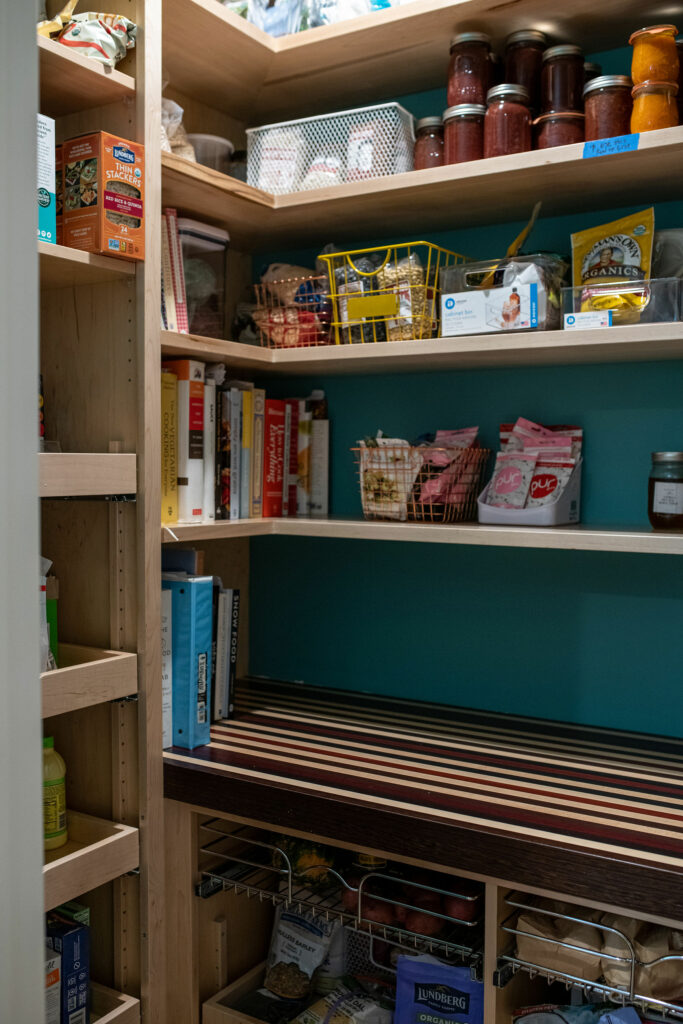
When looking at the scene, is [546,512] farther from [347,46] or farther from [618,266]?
[347,46]

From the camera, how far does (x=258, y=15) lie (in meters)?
1.97

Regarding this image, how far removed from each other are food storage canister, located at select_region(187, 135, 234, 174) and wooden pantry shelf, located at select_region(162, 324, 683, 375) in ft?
1.48

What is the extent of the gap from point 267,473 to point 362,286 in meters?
0.50

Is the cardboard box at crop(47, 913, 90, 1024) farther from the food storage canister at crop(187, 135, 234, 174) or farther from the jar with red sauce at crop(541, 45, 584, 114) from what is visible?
the jar with red sauce at crop(541, 45, 584, 114)

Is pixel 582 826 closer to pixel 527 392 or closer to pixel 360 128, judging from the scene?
pixel 527 392

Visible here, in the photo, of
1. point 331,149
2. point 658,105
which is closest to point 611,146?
point 658,105

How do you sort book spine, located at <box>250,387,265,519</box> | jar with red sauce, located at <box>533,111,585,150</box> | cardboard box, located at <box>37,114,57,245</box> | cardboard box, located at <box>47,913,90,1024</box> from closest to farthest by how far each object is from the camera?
1. cardboard box, located at <box>37,114,57,245</box>
2. cardboard box, located at <box>47,913,90,1024</box>
3. jar with red sauce, located at <box>533,111,585,150</box>
4. book spine, located at <box>250,387,265,519</box>

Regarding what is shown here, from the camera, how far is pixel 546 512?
1.80 m

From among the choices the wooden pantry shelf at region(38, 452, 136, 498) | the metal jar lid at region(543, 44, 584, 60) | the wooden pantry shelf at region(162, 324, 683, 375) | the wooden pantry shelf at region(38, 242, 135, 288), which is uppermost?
the metal jar lid at region(543, 44, 584, 60)

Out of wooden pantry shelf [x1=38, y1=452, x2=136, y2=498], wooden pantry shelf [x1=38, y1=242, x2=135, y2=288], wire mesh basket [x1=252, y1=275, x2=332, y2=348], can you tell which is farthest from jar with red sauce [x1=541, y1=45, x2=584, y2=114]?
wooden pantry shelf [x1=38, y1=452, x2=136, y2=498]

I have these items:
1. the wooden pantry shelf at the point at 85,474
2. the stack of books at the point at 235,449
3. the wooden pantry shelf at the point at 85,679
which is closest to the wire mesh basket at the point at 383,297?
the stack of books at the point at 235,449

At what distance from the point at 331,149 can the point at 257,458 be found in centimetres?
71

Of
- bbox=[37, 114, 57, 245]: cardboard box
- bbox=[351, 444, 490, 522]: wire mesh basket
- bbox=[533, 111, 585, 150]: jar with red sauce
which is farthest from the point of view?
bbox=[351, 444, 490, 522]: wire mesh basket

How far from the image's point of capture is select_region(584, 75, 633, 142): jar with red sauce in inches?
63.5
